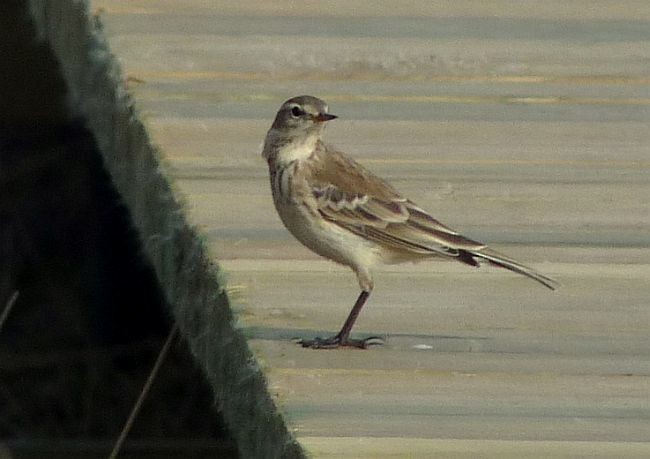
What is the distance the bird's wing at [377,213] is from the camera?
201 inches

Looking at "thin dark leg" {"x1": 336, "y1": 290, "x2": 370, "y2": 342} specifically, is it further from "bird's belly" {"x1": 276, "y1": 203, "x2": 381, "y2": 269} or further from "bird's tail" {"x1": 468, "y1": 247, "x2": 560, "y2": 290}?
"bird's tail" {"x1": 468, "y1": 247, "x2": 560, "y2": 290}

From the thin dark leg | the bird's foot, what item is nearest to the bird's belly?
the thin dark leg

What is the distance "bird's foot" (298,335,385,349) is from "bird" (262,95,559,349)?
19mm

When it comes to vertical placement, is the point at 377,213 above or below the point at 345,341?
above

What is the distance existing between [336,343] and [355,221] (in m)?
0.59

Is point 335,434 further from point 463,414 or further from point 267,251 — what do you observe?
point 267,251

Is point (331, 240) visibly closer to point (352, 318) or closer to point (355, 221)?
point (355, 221)

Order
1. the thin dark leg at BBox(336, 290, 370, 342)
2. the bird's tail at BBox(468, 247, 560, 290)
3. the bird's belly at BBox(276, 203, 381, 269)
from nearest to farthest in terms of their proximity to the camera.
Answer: the thin dark leg at BBox(336, 290, 370, 342) < the bird's tail at BBox(468, 247, 560, 290) < the bird's belly at BBox(276, 203, 381, 269)

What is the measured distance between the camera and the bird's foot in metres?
4.76

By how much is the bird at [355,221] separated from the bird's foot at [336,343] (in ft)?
0.06

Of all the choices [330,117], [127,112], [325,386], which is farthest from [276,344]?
[127,112]

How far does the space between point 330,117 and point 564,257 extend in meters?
0.75

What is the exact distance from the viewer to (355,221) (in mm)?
5297

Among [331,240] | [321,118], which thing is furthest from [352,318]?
[321,118]
